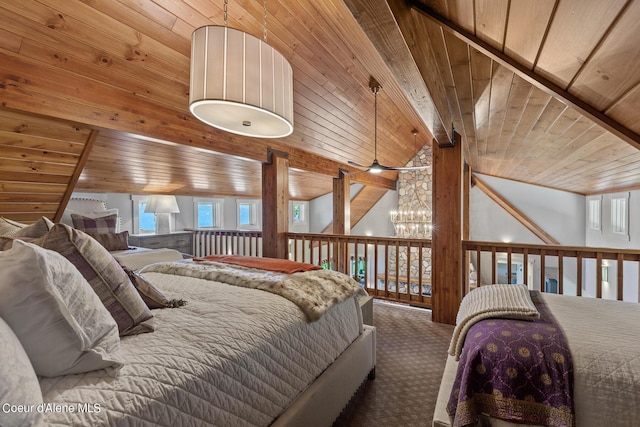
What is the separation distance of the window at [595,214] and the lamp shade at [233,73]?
6600mm

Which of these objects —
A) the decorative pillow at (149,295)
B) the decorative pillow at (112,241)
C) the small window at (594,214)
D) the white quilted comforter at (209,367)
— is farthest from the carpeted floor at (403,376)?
the small window at (594,214)

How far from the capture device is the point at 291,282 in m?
1.71

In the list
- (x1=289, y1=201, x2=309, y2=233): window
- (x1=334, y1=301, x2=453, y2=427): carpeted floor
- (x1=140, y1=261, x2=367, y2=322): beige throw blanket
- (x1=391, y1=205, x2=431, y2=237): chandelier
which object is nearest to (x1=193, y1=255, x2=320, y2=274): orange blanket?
(x1=140, y1=261, x2=367, y2=322): beige throw blanket

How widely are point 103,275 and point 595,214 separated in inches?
302

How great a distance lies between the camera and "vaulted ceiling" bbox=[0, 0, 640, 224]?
3.90 feet

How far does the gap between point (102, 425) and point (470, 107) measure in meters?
2.66

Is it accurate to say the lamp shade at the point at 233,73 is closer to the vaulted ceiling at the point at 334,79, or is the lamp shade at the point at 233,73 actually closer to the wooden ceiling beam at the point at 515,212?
the vaulted ceiling at the point at 334,79

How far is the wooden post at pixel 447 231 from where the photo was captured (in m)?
3.18

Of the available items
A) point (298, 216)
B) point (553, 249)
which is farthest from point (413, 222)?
point (553, 249)

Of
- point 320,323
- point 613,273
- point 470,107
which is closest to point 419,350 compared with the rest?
point 320,323

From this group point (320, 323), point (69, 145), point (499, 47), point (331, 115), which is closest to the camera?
point (499, 47)

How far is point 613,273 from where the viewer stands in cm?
522

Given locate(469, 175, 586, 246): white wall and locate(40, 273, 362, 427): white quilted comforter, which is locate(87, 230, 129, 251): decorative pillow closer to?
locate(40, 273, 362, 427): white quilted comforter

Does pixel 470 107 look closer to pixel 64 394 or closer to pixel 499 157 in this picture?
pixel 499 157
